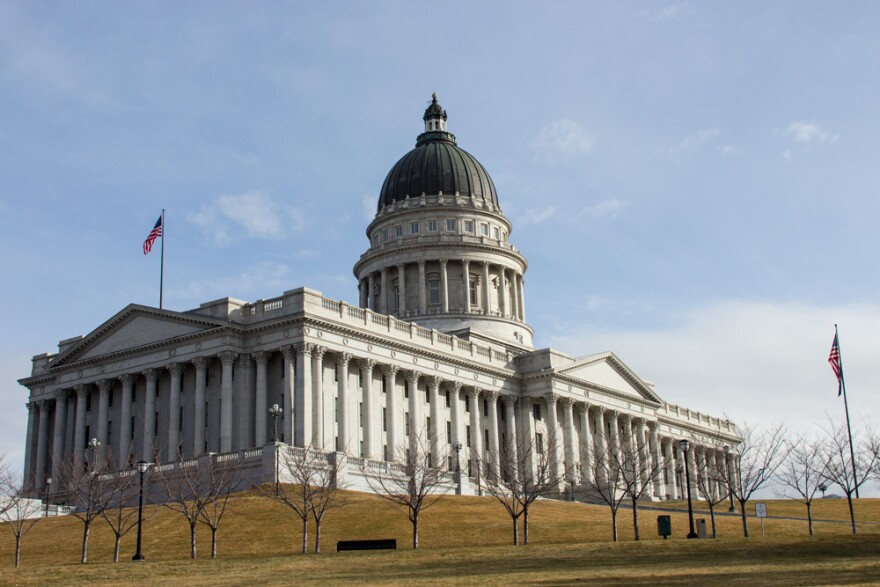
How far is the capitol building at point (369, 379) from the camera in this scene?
74.9 meters

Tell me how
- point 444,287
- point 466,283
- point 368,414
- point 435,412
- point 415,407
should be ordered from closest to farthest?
point 368,414 < point 415,407 < point 435,412 < point 444,287 < point 466,283

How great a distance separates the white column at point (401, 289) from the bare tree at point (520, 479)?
74.8 ft

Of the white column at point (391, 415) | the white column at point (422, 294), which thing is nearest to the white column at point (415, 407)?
the white column at point (391, 415)

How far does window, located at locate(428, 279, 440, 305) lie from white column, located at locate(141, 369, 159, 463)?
36.9m

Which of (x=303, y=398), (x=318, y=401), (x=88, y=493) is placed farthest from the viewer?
(x=318, y=401)

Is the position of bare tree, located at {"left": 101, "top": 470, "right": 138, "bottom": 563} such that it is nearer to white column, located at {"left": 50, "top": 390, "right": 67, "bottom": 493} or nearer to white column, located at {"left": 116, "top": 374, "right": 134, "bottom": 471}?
white column, located at {"left": 116, "top": 374, "right": 134, "bottom": 471}

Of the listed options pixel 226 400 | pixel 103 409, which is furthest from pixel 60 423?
pixel 226 400

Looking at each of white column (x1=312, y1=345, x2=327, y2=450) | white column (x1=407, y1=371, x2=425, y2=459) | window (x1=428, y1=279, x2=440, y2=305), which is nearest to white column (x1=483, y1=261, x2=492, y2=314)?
window (x1=428, y1=279, x2=440, y2=305)

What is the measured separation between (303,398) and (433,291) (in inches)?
1597

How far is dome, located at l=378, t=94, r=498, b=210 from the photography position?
117938mm

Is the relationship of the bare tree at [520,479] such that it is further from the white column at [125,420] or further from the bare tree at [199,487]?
the white column at [125,420]

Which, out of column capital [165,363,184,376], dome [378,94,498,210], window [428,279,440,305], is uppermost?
dome [378,94,498,210]

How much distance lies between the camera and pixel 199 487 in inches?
2078

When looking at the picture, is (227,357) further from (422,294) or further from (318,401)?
(422,294)
